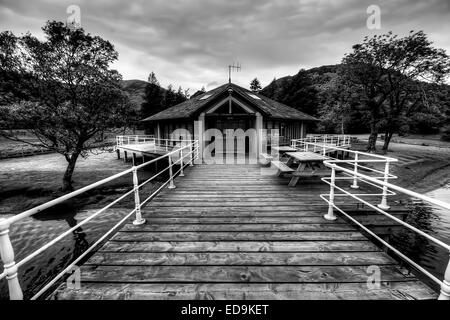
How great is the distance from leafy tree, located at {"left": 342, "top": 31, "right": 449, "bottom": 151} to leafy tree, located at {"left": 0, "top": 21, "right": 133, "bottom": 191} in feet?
74.3

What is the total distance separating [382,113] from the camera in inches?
902

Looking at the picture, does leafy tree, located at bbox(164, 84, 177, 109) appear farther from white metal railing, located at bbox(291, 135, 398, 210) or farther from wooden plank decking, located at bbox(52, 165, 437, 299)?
wooden plank decking, located at bbox(52, 165, 437, 299)

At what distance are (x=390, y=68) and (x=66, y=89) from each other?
2729 centimetres

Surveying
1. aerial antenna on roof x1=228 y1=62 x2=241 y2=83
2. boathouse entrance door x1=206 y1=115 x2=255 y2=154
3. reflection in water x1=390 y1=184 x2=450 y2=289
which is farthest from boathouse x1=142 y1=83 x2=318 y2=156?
reflection in water x1=390 y1=184 x2=450 y2=289

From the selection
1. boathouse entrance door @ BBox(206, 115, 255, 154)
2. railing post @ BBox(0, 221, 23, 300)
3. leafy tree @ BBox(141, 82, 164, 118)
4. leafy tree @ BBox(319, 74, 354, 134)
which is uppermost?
leafy tree @ BBox(141, 82, 164, 118)

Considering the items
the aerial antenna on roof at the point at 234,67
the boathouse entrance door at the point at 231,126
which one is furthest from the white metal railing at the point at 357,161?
the aerial antenna on roof at the point at 234,67

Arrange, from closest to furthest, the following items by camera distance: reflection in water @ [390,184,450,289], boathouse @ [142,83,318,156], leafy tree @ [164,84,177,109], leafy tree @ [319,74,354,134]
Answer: reflection in water @ [390,184,450,289] < boathouse @ [142,83,318,156] < leafy tree @ [319,74,354,134] < leafy tree @ [164,84,177,109]

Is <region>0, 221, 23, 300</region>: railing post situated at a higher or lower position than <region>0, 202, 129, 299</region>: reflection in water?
higher

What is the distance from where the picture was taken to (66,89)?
11.5 meters

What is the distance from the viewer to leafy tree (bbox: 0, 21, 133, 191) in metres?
10.3

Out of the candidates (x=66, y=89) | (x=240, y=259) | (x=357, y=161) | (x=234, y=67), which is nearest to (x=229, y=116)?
(x=234, y=67)

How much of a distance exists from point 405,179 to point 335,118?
37.1ft

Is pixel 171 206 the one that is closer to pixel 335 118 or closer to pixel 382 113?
pixel 335 118
